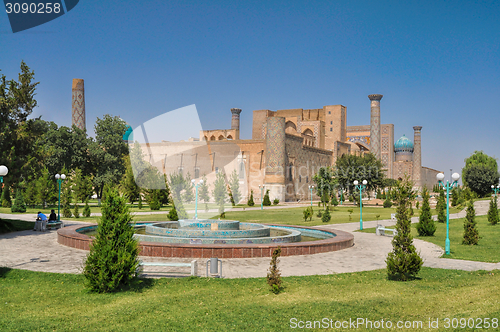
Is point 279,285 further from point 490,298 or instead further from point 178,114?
point 178,114

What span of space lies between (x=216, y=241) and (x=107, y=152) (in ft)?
106

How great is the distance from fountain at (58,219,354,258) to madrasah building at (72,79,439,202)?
1178 inches

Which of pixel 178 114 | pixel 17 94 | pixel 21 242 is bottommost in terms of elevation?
pixel 21 242

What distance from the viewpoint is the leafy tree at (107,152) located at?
39.3 metres

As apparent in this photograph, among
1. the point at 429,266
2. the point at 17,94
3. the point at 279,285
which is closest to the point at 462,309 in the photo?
the point at 279,285

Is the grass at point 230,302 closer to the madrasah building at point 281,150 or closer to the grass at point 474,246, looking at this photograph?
the grass at point 474,246

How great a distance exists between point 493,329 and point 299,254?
6.25 metres

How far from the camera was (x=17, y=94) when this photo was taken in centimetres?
1531

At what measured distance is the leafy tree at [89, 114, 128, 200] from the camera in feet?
129

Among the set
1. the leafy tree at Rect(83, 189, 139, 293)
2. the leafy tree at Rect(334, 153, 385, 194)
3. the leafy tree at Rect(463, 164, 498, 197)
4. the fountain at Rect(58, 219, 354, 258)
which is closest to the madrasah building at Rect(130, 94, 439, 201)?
the leafy tree at Rect(334, 153, 385, 194)

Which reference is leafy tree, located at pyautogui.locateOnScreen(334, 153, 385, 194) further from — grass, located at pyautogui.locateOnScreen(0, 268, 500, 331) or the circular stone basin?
Answer: grass, located at pyautogui.locateOnScreen(0, 268, 500, 331)

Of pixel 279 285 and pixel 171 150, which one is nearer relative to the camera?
pixel 279 285

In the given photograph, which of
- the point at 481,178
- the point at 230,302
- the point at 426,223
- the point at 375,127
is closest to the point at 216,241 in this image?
the point at 230,302

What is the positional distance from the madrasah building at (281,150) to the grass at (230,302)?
1496 inches
